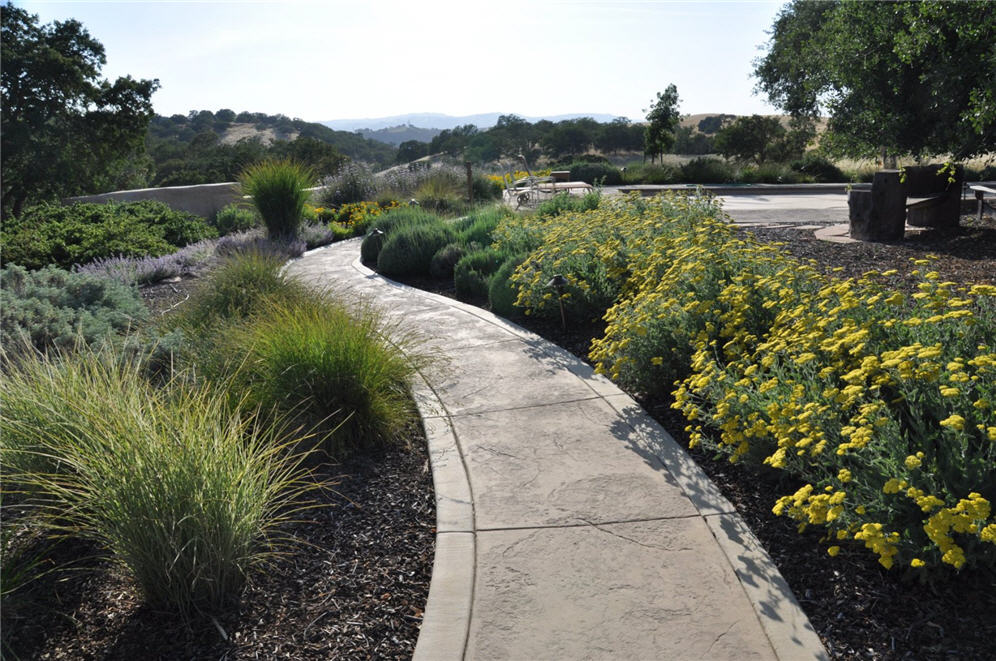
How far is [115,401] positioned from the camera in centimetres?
277

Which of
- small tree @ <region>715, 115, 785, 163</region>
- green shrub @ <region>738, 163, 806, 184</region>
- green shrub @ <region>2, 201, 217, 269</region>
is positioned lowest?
green shrub @ <region>2, 201, 217, 269</region>

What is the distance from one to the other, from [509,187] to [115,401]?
14.1 meters

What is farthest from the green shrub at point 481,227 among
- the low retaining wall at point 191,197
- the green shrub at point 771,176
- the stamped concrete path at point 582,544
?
the green shrub at point 771,176

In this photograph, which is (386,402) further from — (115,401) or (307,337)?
(115,401)

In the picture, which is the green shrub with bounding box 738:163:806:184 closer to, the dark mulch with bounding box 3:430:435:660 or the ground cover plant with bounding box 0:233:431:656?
the ground cover plant with bounding box 0:233:431:656

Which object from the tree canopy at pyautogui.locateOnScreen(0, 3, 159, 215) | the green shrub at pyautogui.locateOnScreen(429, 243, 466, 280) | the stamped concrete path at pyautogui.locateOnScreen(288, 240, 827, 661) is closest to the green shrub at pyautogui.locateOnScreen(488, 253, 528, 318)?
the green shrub at pyautogui.locateOnScreen(429, 243, 466, 280)

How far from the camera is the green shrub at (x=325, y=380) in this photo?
149 inches

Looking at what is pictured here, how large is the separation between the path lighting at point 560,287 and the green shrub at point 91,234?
6578 mm

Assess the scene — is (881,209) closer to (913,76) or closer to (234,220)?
(913,76)

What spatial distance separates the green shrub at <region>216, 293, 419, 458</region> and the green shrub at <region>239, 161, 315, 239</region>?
779 cm

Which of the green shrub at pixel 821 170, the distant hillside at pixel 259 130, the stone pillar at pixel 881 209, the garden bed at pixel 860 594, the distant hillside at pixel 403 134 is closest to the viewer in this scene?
the garden bed at pixel 860 594

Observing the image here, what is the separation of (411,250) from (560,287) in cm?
352

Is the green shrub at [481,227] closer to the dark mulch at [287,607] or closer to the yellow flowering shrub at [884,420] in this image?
the yellow flowering shrub at [884,420]

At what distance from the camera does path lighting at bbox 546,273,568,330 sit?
5.46 m
